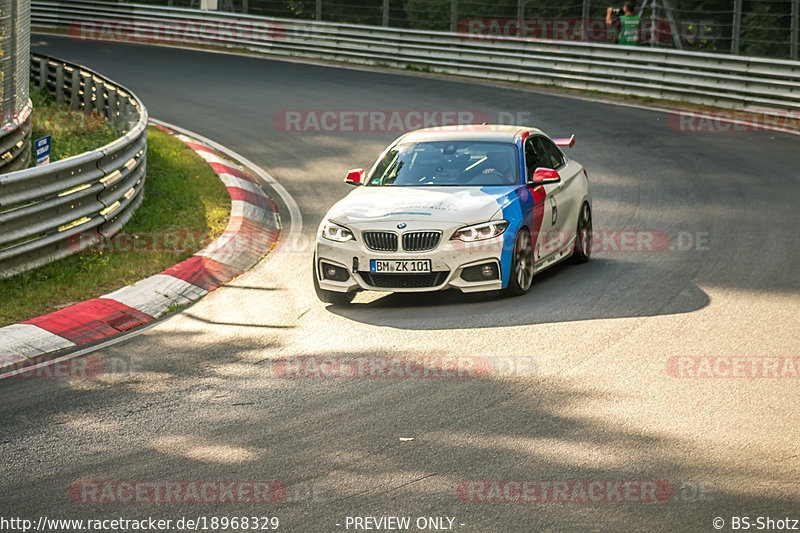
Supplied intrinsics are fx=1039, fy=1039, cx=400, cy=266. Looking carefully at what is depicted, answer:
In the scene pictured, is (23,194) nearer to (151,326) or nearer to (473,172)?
(151,326)

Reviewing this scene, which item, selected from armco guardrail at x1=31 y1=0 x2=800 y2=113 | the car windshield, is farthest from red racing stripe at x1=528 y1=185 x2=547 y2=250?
armco guardrail at x1=31 y1=0 x2=800 y2=113

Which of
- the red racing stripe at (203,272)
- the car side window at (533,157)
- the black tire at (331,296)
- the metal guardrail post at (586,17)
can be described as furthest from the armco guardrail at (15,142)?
the metal guardrail post at (586,17)

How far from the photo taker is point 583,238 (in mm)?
11352

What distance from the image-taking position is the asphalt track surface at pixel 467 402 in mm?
5324

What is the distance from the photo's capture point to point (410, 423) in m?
6.42

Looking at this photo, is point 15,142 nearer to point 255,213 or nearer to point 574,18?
point 255,213

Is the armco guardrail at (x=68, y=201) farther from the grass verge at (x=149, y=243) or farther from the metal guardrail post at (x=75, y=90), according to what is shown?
the metal guardrail post at (x=75, y=90)

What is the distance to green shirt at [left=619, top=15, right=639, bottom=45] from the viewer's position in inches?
967

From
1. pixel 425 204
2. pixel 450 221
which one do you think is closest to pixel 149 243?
pixel 425 204

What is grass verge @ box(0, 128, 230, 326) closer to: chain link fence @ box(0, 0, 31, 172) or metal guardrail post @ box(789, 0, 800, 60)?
chain link fence @ box(0, 0, 31, 172)

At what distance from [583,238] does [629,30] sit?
14.7 m

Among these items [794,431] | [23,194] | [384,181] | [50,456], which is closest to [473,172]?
[384,181]

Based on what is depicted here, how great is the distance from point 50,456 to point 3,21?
7369 mm

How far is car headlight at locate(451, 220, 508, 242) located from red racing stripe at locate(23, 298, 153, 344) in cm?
292
